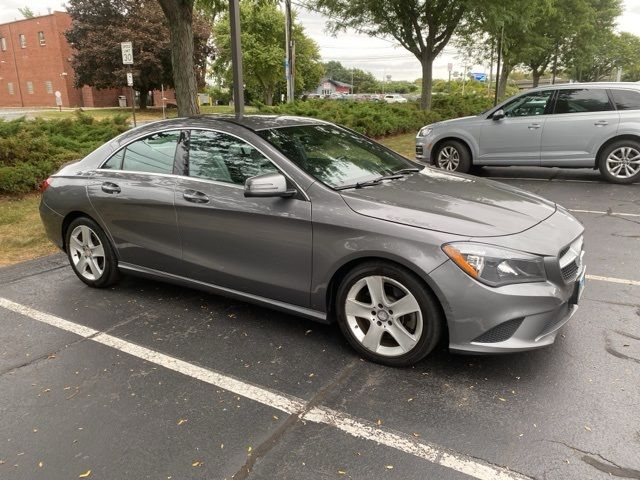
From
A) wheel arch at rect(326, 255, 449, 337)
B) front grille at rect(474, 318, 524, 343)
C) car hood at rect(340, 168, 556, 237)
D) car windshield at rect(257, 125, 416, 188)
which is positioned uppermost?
car windshield at rect(257, 125, 416, 188)

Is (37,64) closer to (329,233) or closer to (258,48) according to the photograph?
(258,48)

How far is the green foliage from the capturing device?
27.5 ft

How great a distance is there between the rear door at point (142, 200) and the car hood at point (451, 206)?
61.3 inches

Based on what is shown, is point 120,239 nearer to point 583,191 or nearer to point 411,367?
point 411,367

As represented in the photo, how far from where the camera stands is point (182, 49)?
9.09 m

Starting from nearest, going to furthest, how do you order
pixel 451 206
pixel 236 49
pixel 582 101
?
1. pixel 451 206
2. pixel 236 49
3. pixel 582 101

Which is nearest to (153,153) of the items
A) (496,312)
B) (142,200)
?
(142,200)

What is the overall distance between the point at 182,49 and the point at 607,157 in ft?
24.8

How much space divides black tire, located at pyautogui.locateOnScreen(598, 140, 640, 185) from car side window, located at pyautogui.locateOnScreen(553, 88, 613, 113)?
64cm

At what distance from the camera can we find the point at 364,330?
3.41 m

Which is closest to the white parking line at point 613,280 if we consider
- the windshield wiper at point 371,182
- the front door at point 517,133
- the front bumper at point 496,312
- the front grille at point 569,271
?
the front grille at point 569,271

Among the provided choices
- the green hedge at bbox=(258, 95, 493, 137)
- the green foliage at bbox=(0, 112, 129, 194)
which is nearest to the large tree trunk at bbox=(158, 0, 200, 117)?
the green foliage at bbox=(0, 112, 129, 194)

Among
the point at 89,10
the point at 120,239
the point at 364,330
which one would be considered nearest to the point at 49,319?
the point at 120,239

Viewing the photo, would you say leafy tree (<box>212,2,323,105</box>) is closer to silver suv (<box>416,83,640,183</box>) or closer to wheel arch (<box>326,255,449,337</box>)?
silver suv (<box>416,83,640,183</box>)
